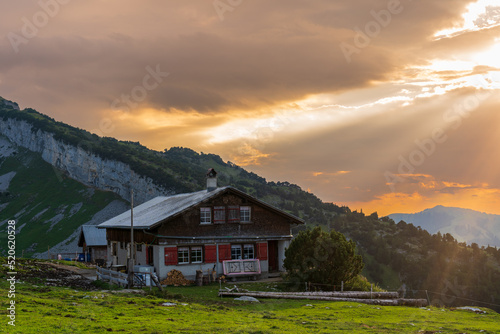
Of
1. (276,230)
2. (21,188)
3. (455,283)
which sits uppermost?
(21,188)

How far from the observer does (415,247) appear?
15050cm

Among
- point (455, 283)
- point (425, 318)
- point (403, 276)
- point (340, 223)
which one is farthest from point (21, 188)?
point (425, 318)

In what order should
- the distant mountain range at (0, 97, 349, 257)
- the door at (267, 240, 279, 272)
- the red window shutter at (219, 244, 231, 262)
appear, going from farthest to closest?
the distant mountain range at (0, 97, 349, 257), the door at (267, 240, 279, 272), the red window shutter at (219, 244, 231, 262)

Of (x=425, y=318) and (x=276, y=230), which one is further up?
(x=276, y=230)

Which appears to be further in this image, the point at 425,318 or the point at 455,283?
the point at 455,283

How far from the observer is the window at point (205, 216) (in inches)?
1610

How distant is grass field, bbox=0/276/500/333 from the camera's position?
17.1m

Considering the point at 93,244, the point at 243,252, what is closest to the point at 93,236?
the point at 93,244

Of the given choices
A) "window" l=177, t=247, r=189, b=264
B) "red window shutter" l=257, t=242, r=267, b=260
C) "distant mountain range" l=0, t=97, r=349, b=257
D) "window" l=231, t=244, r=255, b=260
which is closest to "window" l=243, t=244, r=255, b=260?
"window" l=231, t=244, r=255, b=260

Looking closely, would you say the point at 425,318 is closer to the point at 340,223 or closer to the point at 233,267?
the point at 233,267

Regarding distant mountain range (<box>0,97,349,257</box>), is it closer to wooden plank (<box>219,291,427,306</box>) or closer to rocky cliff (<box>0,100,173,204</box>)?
rocky cliff (<box>0,100,173,204</box>)

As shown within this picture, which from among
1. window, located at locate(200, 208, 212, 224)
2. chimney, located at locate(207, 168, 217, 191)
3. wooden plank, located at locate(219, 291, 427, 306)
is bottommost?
wooden plank, located at locate(219, 291, 427, 306)

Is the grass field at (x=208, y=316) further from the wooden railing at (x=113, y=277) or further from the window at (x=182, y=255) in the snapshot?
the window at (x=182, y=255)

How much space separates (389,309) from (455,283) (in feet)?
396
